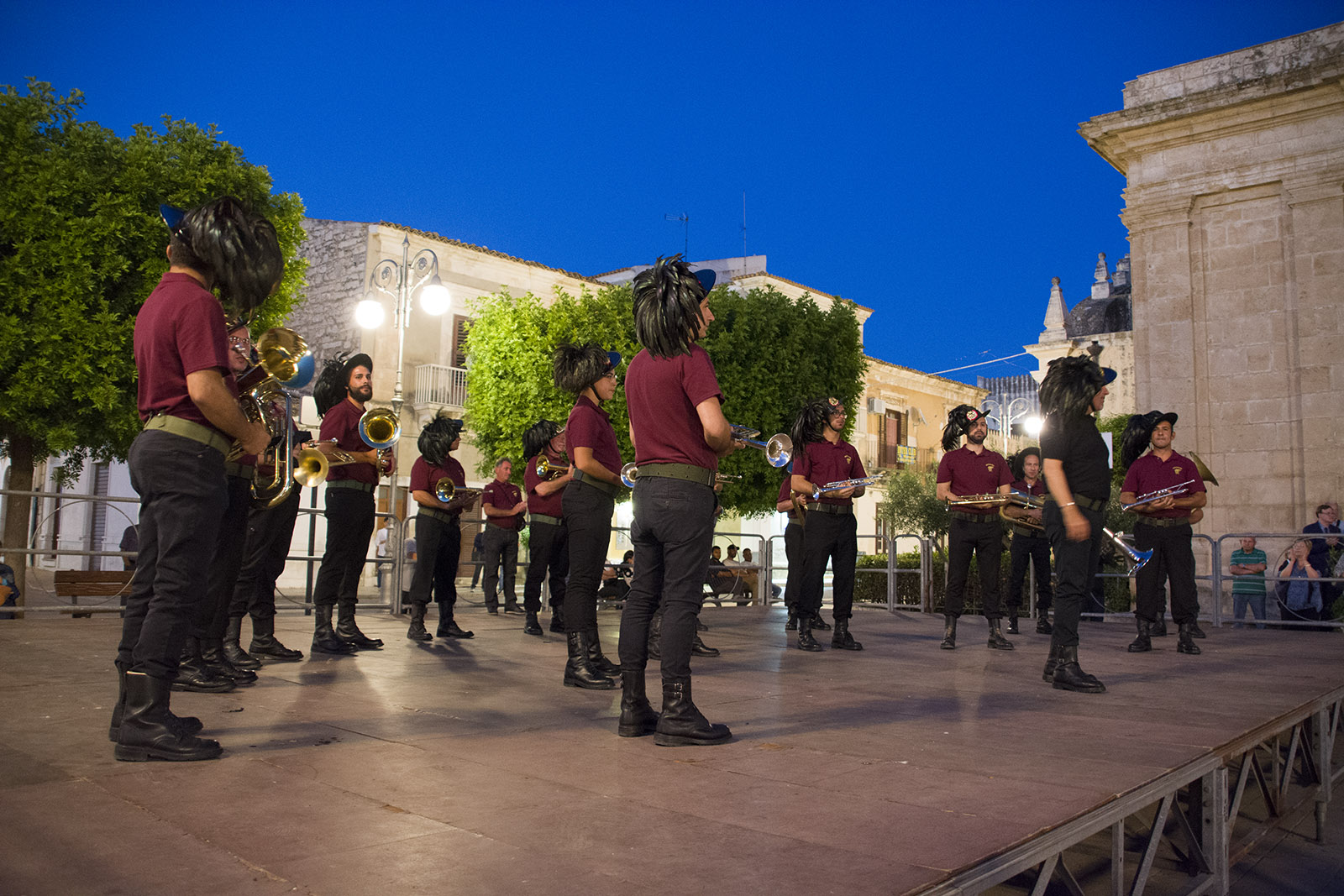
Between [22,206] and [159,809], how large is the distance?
11971 mm

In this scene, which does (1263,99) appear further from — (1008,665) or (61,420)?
(61,420)

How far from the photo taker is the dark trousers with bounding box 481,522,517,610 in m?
12.6

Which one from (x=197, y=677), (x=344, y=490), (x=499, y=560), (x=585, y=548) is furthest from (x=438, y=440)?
(x=499, y=560)

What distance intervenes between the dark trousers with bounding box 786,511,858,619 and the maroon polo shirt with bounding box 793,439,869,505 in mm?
173

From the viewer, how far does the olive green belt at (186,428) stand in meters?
3.59

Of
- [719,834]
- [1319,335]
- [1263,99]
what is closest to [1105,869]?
[719,834]

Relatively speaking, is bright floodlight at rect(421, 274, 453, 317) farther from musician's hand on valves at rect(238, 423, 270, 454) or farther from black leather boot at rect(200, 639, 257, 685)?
musician's hand on valves at rect(238, 423, 270, 454)

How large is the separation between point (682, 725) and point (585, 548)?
6.75 feet

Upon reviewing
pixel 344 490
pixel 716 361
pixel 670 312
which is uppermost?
pixel 716 361

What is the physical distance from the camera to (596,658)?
19.7 ft

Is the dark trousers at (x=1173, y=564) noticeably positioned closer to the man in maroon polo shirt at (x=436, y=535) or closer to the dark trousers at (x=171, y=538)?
the man in maroon polo shirt at (x=436, y=535)

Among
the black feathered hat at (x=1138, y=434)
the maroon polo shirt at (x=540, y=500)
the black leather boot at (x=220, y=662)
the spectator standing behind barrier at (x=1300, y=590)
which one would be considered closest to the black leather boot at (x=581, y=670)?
the black leather boot at (x=220, y=662)

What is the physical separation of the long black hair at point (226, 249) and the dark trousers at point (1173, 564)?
7857mm

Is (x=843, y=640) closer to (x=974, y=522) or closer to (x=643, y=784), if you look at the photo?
(x=974, y=522)
